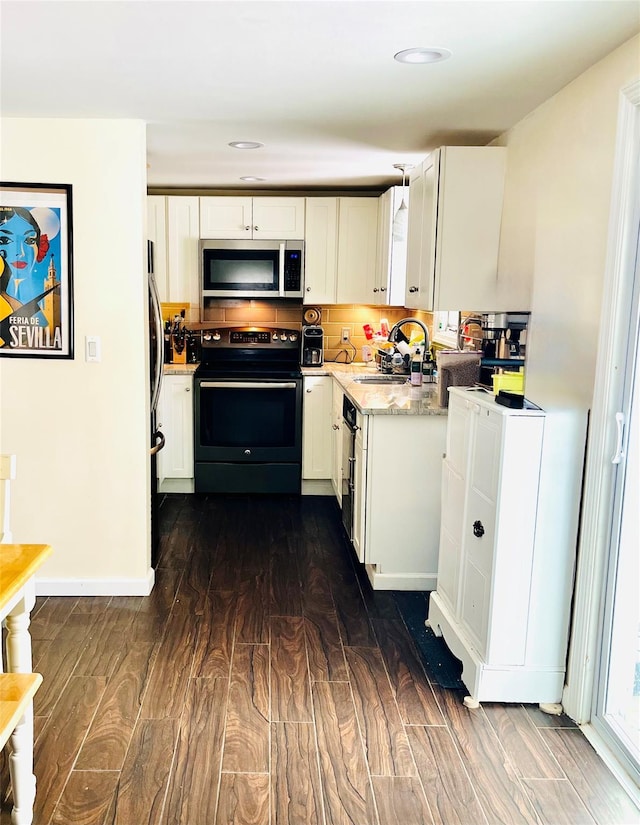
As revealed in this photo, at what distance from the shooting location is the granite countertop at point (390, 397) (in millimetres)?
3471

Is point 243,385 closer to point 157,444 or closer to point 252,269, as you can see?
point 252,269

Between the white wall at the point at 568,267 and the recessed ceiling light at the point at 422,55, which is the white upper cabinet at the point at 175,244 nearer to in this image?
the white wall at the point at 568,267

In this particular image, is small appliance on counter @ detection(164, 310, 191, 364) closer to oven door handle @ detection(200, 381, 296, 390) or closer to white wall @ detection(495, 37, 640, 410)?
oven door handle @ detection(200, 381, 296, 390)

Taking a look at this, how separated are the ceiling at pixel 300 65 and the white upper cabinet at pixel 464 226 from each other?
0.17m

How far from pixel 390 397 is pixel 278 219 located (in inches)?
82.0

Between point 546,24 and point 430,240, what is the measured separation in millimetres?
1472

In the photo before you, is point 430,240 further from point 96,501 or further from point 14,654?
point 14,654

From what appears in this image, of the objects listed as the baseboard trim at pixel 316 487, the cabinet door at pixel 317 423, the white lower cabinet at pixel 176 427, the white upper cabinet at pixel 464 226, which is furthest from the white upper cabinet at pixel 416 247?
the white lower cabinet at pixel 176 427

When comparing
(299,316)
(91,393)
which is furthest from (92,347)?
(299,316)

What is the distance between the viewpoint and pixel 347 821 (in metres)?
1.97

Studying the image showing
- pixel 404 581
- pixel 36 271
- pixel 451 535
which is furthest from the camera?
pixel 404 581

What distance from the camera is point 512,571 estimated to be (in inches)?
97.7

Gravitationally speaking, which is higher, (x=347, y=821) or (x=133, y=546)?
(x=133, y=546)

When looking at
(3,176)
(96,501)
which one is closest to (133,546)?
(96,501)
